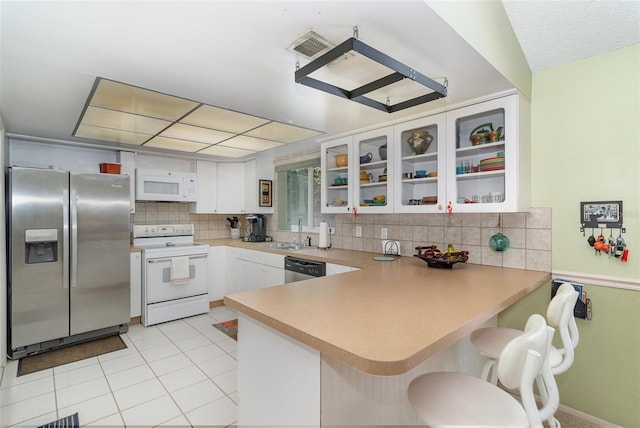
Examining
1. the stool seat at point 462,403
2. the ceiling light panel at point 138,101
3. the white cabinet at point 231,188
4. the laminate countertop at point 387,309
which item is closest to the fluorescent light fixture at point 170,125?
the ceiling light panel at point 138,101

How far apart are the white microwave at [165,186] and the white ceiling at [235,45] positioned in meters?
1.45

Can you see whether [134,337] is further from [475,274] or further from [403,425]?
[475,274]

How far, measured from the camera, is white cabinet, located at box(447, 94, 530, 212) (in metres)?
2.02

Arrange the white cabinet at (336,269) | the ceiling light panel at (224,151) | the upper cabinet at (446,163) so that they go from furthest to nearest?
the ceiling light panel at (224,151)
the white cabinet at (336,269)
the upper cabinet at (446,163)

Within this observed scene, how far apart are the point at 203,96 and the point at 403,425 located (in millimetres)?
2211

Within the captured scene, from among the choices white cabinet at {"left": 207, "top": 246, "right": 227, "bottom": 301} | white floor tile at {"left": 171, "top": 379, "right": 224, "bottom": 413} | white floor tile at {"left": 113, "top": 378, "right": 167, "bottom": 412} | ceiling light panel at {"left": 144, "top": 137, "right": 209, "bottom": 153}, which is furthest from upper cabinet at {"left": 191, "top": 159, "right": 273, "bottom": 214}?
white floor tile at {"left": 171, "top": 379, "right": 224, "bottom": 413}

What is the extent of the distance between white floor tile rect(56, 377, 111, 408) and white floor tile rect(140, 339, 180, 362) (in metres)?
0.41

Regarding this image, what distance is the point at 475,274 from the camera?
6.80ft

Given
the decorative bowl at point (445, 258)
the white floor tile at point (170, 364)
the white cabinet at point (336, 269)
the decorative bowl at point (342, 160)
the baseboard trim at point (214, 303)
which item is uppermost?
the decorative bowl at point (342, 160)

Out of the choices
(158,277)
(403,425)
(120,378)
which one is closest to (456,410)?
(403,425)

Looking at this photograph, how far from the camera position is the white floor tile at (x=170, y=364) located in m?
2.55

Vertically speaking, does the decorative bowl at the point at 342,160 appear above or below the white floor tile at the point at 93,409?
above

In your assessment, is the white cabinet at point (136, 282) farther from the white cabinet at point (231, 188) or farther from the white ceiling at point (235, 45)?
the white ceiling at point (235, 45)

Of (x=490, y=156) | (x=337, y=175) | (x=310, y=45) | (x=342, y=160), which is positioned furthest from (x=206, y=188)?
(x=490, y=156)
